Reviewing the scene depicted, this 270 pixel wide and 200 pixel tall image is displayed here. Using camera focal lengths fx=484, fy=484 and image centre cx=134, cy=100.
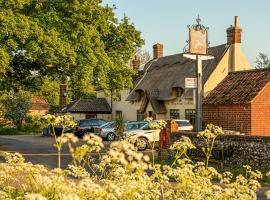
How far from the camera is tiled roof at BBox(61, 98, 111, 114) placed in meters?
53.1

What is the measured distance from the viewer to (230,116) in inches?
1177

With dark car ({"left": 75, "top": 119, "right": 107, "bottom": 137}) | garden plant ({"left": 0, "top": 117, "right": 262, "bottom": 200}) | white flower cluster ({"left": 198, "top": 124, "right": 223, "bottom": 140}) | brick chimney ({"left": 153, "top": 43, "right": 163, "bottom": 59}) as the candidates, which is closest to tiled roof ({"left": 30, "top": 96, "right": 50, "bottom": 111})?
brick chimney ({"left": 153, "top": 43, "right": 163, "bottom": 59})

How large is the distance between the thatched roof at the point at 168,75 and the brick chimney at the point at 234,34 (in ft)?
2.35

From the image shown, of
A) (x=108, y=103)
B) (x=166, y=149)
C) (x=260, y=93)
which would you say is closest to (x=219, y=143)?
(x=166, y=149)

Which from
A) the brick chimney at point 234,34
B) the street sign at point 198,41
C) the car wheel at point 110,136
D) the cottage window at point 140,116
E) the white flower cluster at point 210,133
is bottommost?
the car wheel at point 110,136

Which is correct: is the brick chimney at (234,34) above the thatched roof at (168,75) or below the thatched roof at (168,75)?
above

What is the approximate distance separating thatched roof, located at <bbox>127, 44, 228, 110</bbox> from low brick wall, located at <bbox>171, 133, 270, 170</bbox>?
54.5 feet

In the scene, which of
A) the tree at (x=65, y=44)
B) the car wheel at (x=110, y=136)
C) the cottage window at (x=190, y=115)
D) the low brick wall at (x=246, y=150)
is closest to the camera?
the low brick wall at (x=246, y=150)

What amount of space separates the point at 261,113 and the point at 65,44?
12.2 metres

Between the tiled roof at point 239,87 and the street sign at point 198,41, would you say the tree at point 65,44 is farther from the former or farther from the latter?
the street sign at point 198,41

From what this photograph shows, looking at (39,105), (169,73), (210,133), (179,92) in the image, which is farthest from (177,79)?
(39,105)

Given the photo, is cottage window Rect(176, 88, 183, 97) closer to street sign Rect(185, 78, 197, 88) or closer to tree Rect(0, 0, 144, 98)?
tree Rect(0, 0, 144, 98)

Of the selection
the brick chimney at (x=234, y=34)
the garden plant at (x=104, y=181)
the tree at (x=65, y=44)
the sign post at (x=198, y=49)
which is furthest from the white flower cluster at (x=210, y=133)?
the brick chimney at (x=234, y=34)

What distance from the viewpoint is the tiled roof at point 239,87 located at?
29375mm
